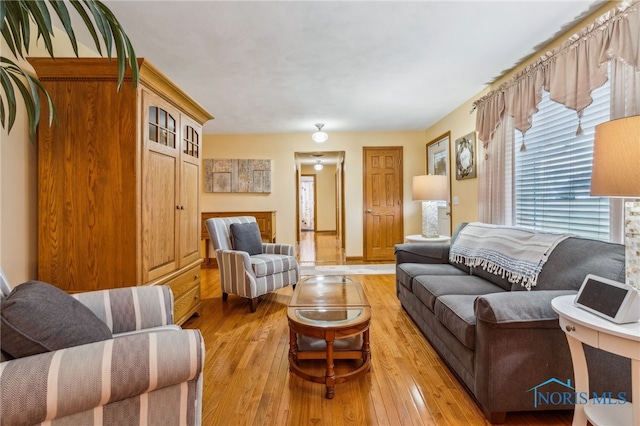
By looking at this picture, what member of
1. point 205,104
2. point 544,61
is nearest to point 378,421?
point 544,61

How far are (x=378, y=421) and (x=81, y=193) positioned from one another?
7.27ft

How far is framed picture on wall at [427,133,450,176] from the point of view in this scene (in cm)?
446

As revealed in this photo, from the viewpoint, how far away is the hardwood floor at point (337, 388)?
1.50 m

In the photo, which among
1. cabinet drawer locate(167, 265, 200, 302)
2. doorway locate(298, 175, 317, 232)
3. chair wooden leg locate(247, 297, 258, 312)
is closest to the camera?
cabinet drawer locate(167, 265, 200, 302)

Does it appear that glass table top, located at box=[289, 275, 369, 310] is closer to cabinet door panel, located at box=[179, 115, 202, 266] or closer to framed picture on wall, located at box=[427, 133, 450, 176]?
cabinet door panel, located at box=[179, 115, 202, 266]

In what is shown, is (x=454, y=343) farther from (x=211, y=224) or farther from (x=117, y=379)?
(x=211, y=224)

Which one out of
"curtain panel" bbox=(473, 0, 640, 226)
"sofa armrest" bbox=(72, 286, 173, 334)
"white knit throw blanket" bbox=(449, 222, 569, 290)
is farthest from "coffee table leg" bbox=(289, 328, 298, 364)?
"curtain panel" bbox=(473, 0, 640, 226)

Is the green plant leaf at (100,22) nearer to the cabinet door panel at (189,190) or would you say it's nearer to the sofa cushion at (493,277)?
the cabinet door panel at (189,190)

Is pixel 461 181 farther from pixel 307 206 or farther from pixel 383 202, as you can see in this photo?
pixel 307 206

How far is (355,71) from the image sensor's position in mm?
2885

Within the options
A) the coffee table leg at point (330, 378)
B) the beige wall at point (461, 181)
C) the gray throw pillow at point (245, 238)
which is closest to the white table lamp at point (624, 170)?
the coffee table leg at point (330, 378)

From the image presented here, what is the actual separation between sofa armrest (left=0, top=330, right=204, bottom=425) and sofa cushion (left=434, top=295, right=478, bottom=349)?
4.34 feet

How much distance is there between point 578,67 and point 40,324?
3.09 m

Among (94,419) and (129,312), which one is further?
(129,312)
